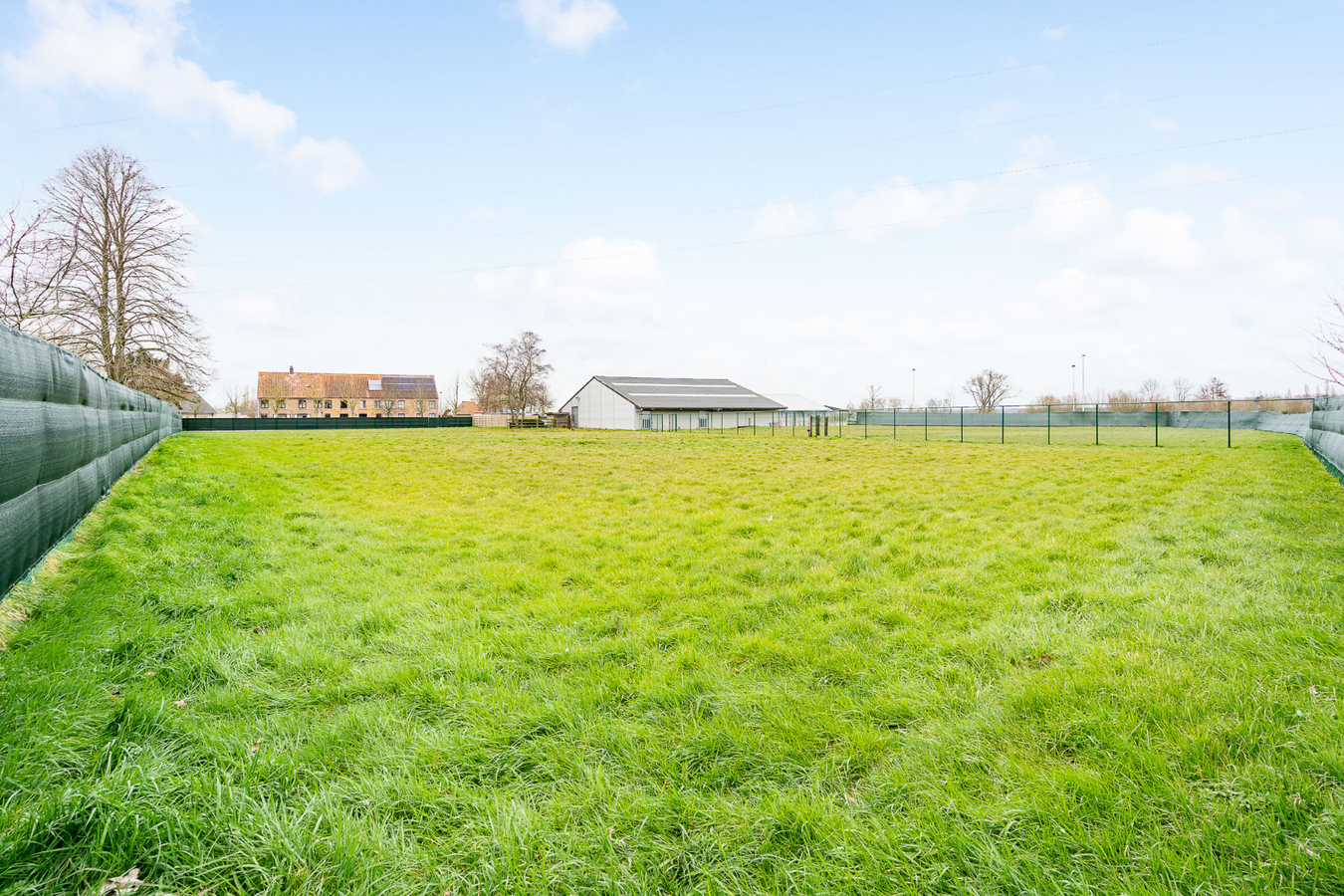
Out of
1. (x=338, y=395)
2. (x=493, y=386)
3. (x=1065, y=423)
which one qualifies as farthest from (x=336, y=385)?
(x=1065, y=423)

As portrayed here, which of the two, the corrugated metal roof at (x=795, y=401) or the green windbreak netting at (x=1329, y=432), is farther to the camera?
the corrugated metal roof at (x=795, y=401)

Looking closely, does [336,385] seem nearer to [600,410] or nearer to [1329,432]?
A: [600,410]

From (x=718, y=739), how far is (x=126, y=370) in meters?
31.7

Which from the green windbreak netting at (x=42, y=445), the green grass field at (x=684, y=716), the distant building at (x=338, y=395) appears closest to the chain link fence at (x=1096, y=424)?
the green grass field at (x=684, y=716)

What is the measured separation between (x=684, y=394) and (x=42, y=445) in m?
53.7

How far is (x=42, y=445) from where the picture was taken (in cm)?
383

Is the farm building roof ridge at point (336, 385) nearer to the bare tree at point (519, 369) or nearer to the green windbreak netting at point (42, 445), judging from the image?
the bare tree at point (519, 369)

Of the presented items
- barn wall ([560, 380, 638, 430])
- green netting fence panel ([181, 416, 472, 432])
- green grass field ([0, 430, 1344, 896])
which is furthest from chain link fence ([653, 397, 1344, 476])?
green netting fence panel ([181, 416, 472, 432])

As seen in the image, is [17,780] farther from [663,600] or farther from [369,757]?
[663,600]

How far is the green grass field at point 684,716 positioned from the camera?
5.68ft

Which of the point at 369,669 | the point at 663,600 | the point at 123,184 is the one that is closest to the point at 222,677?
the point at 369,669

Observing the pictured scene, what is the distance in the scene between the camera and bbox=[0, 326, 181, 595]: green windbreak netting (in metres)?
3.22

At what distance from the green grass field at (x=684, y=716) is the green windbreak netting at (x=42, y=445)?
40 centimetres

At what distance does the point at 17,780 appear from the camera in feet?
6.38
